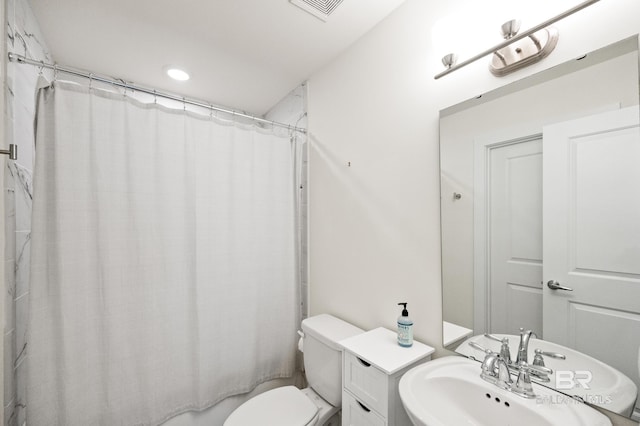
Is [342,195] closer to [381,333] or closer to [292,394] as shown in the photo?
[381,333]

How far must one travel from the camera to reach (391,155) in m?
1.39

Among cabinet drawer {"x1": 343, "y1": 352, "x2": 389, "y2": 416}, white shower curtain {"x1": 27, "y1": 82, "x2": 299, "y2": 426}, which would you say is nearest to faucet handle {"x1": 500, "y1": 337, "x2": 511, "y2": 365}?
cabinet drawer {"x1": 343, "y1": 352, "x2": 389, "y2": 416}

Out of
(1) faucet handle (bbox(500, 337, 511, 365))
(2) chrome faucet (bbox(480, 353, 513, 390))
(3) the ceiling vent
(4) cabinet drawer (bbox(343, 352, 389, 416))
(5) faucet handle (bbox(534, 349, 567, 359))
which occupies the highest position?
(3) the ceiling vent

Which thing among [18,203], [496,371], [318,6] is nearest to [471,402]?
[496,371]

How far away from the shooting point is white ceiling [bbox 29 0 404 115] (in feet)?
4.40

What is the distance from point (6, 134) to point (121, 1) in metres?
0.80

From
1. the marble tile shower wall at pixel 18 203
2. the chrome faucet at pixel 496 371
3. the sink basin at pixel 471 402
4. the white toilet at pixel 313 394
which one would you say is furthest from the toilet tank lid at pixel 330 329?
the marble tile shower wall at pixel 18 203

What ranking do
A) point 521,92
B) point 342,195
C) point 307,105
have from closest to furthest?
point 521,92
point 342,195
point 307,105

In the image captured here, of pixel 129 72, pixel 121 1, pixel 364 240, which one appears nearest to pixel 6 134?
pixel 121 1

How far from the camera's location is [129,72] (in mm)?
1900

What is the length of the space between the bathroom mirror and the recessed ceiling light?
1785mm

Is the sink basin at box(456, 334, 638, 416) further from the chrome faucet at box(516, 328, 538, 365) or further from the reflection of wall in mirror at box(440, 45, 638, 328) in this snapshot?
the reflection of wall in mirror at box(440, 45, 638, 328)

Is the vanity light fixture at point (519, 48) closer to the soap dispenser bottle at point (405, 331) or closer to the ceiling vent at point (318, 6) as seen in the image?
the ceiling vent at point (318, 6)

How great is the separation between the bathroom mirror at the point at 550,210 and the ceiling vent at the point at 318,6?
0.78 metres
